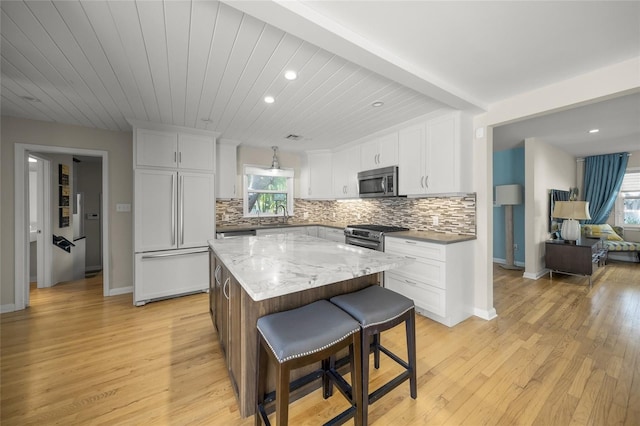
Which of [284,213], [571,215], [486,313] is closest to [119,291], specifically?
[284,213]

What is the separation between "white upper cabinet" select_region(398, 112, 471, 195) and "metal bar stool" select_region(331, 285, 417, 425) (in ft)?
6.05

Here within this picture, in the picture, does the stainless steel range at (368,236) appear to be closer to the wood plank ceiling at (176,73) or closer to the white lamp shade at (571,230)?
the wood plank ceiling at (176,73)

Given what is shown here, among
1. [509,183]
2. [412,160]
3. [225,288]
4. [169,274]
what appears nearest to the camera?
[225,288]

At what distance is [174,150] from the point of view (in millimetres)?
3412

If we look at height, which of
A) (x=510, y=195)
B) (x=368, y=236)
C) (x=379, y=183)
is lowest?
(x=368, y=236)

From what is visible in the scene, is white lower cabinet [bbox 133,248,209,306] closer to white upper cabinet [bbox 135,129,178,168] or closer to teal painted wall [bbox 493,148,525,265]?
white upper cabinet [bbox 135,129,178,168]

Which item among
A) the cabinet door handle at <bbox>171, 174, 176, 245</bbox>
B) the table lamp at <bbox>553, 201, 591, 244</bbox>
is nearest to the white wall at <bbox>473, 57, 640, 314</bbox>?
the table lamp at <bbox>553, 201, 591, 244</bbox>

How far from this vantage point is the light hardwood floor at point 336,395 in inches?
60.4

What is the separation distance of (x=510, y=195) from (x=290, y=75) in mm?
4883

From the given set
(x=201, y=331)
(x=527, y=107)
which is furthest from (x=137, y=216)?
(x=527, y=107)

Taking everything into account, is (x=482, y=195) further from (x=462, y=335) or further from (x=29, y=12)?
(x=29, y=12)

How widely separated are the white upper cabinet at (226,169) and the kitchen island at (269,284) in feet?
7.74

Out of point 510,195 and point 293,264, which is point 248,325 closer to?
point 293,264

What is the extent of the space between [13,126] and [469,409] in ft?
18.3
